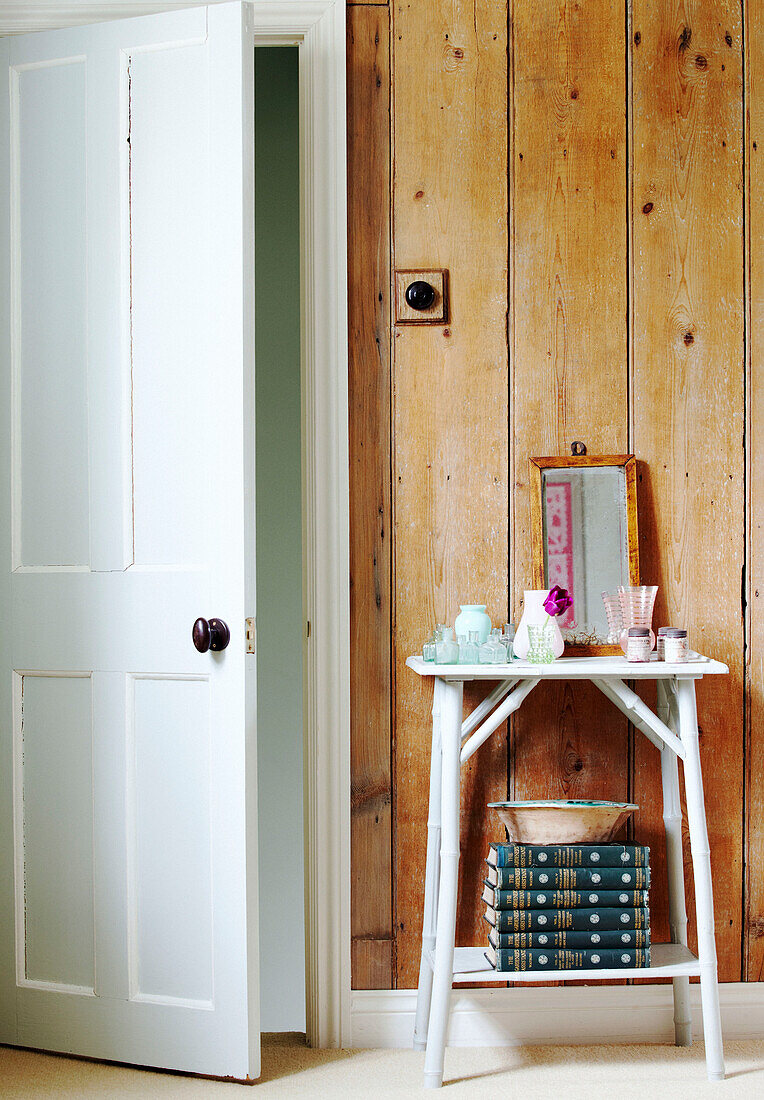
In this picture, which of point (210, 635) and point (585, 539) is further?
point (585, 539)

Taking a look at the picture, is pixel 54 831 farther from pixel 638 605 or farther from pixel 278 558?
pixel 638 605

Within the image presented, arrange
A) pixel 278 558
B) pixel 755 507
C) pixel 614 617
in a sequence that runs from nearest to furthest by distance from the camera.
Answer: pixel 614 617
pixel 755 507
pixel 278 558

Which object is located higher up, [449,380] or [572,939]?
[449,380]

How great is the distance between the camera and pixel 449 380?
6.67 feet

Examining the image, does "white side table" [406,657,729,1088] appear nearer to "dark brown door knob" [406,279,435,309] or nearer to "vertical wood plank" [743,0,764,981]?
"vertical wood plank" [743,0,764,981]

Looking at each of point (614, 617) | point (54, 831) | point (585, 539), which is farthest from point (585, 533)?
point (54, 831)

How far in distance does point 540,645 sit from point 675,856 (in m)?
0.54

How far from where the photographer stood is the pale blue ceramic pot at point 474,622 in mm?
1878

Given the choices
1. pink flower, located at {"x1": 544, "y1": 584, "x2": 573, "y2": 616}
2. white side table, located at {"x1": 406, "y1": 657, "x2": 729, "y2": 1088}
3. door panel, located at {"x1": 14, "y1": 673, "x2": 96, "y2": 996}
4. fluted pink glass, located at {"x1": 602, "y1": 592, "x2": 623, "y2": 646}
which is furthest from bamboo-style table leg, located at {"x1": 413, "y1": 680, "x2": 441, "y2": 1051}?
door panel, located at {"x1": 14, "y1": 673, "x2": 96, "y2": 996}

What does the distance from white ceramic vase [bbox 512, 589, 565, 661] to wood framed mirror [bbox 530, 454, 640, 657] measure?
109 millimetres

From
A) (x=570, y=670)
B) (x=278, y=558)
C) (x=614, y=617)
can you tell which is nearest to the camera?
(x=570, y=670)

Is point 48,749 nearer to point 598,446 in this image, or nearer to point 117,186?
point 117,186

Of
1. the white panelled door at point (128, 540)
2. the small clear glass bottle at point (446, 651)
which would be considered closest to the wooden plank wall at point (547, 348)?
the small clear glass bottle at point (446, 651)

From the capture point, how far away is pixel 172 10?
2.03 m
